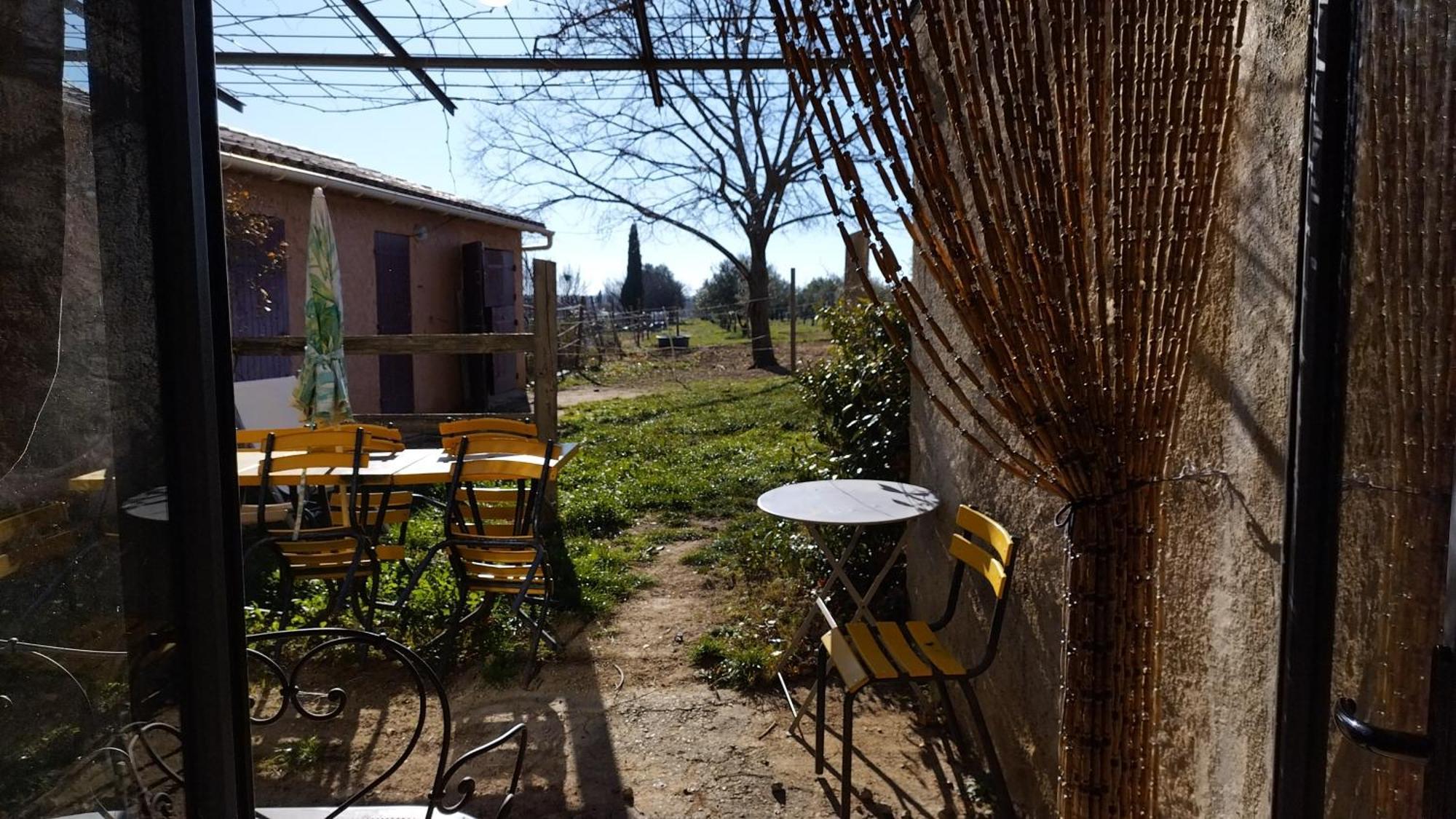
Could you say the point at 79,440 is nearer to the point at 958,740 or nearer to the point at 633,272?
the point at 958,740

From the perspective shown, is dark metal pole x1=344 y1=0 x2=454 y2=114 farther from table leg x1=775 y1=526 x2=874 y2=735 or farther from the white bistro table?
table leg x1=775 y1=526 x2=874 y2=735

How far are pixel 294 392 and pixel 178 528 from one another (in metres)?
4.37

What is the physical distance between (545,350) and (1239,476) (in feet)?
16.1

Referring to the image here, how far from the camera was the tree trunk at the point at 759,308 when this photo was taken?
1855 centimetres

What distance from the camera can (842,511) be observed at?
341 cm

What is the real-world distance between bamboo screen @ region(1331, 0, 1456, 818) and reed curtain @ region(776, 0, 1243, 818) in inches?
9.5

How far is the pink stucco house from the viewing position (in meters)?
8.16

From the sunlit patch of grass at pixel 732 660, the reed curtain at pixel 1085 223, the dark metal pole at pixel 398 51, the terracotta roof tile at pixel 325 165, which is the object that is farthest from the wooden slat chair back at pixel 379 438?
the reed curtain at pixel 1085 223

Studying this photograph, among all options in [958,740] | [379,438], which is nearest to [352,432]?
[379,438]

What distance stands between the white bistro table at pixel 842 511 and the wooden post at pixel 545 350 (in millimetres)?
2611

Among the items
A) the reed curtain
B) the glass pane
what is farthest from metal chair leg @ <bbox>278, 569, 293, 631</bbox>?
the reed curtain

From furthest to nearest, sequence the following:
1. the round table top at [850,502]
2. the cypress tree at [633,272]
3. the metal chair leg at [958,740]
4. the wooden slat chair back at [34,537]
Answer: the cypress tree at [633,272], the round table top at [850,502], the metal chair leg at [958,740], the wooden slat chair back at [34,537]

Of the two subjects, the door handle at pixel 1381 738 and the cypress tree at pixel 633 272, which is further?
the cypress tree at pixel 633 272

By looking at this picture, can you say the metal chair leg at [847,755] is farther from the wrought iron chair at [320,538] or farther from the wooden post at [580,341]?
the wooden post at [580,341]
